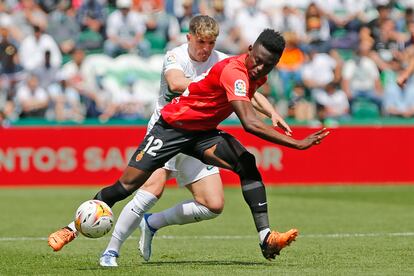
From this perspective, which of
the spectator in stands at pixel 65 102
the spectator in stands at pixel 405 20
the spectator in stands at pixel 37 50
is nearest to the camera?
the spectator in stands at pixel 65 102

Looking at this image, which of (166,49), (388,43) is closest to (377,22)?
(388,43)

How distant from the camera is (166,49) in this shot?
24.8 meters

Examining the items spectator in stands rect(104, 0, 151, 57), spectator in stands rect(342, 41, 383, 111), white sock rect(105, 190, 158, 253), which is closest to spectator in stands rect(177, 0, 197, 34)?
spectator in stands rect(104, 0, 151, 57)

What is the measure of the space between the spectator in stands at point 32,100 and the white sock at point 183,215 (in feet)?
39.4

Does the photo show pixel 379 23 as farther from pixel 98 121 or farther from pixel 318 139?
pixel 318 139

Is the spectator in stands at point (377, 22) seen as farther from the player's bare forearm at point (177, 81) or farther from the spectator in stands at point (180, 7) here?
the player's bare forearm at point (177, 81)

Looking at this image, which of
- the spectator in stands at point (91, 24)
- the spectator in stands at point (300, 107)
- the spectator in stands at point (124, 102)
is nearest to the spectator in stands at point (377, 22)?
the spectator in stands at point (300, 107)

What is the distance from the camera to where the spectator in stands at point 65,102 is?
22.5 metres

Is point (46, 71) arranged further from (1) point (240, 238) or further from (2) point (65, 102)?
(1) point (240, 238)

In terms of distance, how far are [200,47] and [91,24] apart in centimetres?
1487

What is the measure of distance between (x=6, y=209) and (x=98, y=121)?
4.72 meters

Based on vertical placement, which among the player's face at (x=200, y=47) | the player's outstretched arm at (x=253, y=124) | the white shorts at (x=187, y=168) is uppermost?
the player's face at (x=200, y=47)

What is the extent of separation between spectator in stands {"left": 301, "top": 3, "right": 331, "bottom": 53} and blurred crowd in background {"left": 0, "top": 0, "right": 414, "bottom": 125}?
30 millimetres

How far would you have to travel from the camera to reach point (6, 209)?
1697cm
